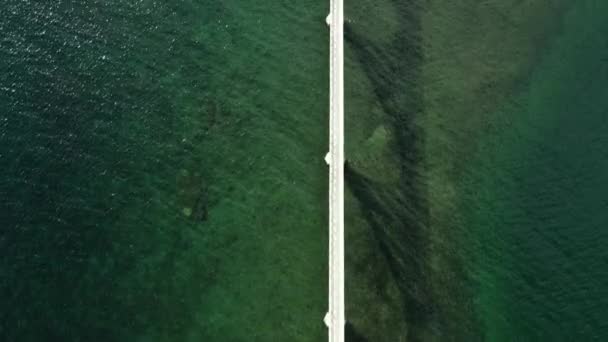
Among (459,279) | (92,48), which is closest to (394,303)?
(459,279)

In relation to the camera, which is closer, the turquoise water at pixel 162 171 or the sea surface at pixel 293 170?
the sea surface at pixel 293 170

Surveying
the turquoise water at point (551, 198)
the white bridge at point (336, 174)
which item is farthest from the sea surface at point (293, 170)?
the white bridge at point (336, 174)

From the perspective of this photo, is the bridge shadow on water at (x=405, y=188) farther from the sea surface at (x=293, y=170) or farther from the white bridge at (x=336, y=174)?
the white bridge at (x=336, y=174)

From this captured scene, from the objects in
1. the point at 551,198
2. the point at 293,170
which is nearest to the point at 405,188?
the point at 293,170

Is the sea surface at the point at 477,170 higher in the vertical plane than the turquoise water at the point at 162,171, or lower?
higher

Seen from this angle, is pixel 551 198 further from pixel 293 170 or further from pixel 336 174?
pixel 293 170

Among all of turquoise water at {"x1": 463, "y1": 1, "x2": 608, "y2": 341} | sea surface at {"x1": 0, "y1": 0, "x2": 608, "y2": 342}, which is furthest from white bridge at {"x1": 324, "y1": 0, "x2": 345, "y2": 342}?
turquoise water at {"x1": 463, "y1": 1, "x2": 608, "y2": 341}

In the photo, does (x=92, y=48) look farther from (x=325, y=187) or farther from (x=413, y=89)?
(x=413, y=89)
